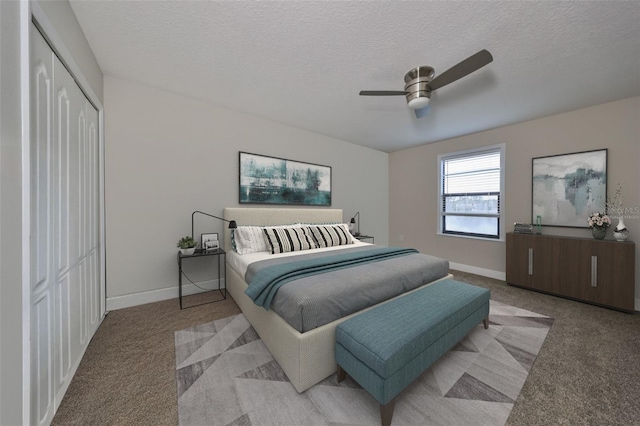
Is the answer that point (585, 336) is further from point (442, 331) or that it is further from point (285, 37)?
point (285, 37)

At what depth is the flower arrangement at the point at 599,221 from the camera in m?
2.83

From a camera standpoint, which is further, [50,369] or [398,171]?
[398,171]

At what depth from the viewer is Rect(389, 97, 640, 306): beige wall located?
9.25 ft

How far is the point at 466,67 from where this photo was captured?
1.76 metres

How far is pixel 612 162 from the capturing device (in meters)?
2.92

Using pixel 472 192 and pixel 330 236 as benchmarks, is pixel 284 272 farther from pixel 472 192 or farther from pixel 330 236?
pixel 472 192

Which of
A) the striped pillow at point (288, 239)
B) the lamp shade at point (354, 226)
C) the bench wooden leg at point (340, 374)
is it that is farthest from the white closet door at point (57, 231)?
the lamp shade at point (354, 226)

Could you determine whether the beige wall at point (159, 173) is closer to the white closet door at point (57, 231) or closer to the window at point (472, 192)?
the white closet door at point (57, 231)

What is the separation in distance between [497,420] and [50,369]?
8.40 feet

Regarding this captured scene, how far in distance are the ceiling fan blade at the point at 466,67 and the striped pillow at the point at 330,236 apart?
86.3 inches

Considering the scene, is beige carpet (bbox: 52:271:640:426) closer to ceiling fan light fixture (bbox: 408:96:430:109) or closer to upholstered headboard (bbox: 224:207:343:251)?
upholstered headboard (bbox: 224:207:343:251)

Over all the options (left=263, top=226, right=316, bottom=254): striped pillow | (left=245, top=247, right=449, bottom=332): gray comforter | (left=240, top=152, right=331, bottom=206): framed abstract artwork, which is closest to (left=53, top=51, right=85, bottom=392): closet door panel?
(left=245, top=247, right=449, bottom=332): gray comforter

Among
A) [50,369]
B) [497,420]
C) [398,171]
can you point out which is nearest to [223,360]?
[50,369]

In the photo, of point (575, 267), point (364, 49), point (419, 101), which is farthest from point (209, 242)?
point (575, 267)
